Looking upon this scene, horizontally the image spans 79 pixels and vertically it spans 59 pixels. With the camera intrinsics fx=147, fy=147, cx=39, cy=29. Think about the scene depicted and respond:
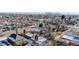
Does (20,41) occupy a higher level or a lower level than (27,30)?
lower
